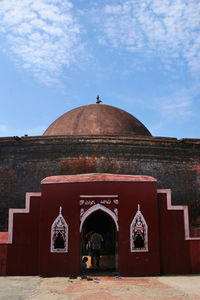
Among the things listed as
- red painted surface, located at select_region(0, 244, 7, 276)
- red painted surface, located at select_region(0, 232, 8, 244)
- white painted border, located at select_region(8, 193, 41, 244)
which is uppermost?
white painted border, located at select_region(8, 193, 41, 244)

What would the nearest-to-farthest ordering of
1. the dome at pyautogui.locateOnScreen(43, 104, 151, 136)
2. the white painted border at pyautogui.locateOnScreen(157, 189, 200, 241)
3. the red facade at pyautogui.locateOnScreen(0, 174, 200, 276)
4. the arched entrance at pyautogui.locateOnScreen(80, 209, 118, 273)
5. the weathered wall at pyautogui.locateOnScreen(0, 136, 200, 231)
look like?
the red facade at pyautogui.locateOnScreen(0, 174, 200, 276)
the white painted border at pyautogui.locateOnScreen(157, 189, 200, 241)
the arched entrance at pyautogui.locateOnScreen(80, 209, 118, 273)
the weathered wall at pyautogui.locateOnScreen(0, 136, 200, 231)
the dome at pyautogui.locateOnScreen(43, 104, 151, 136)

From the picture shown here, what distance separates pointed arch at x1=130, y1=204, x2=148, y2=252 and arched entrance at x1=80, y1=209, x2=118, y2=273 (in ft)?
1.95

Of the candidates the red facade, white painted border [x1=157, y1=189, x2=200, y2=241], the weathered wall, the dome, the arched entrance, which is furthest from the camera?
the dome

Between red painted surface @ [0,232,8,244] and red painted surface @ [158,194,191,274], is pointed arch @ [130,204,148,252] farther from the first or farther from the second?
red painted surface @ [0,232,8,244]

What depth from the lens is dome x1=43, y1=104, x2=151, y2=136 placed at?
13.8 meters

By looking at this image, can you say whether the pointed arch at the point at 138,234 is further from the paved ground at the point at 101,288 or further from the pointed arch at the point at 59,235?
the pointed arch at the point at 59,235

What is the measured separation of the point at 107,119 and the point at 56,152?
3.86m

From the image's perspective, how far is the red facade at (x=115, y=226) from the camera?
766cm

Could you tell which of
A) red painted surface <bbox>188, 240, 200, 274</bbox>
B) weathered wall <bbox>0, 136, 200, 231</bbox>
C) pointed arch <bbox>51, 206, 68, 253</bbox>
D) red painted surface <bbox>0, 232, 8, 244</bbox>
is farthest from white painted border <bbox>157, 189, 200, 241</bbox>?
red painted surface <bbox>0, 232, 8, 244</bbox>

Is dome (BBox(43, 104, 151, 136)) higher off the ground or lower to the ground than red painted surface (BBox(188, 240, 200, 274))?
higher

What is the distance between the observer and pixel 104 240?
1136 cm

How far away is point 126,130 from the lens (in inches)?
553

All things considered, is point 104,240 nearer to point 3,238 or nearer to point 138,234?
point 138,234

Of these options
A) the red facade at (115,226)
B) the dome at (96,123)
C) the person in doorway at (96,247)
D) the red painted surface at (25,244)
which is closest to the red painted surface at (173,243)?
the red facade at (115,226)
